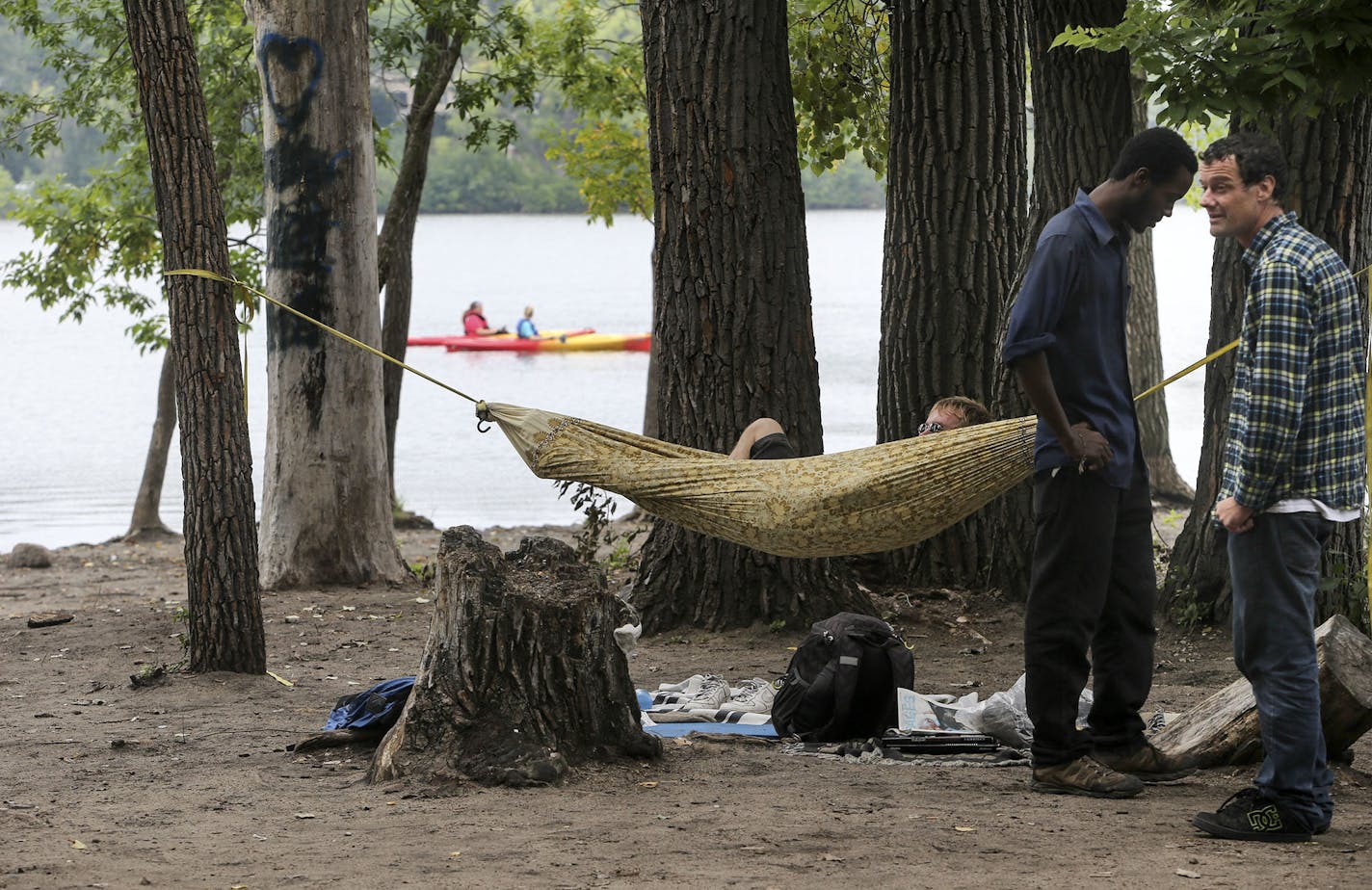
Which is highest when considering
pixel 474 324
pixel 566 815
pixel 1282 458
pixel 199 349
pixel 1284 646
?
pixel 199 349

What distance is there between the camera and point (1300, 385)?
128 inches

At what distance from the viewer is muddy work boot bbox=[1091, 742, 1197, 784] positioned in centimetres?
403

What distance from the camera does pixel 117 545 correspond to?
12523mm

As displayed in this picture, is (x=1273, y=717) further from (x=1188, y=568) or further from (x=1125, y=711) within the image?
(x=1188, y=568)

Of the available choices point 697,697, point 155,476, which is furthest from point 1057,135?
point 155,476

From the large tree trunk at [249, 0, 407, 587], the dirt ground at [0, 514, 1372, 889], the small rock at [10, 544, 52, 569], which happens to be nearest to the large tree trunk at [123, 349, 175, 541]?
the small rock at [10, 544, 52, 569]

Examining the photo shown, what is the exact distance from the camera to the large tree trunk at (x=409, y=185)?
11417mm

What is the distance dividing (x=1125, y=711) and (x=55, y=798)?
8.84ft

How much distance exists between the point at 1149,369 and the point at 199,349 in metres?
9.85

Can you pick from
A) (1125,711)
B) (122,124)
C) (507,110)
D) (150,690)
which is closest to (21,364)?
(507,110)

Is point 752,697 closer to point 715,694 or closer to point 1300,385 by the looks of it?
point 715,694

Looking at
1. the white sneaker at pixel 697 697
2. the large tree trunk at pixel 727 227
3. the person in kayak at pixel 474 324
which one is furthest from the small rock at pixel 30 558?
the person in kayak at pixel 474 324

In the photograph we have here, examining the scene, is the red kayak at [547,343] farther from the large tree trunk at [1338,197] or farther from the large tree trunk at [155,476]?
the large tree trunk at [1338,197]

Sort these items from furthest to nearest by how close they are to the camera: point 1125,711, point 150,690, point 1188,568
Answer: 1. point 1188,568
2. point 150,690
3. point 1125,711
